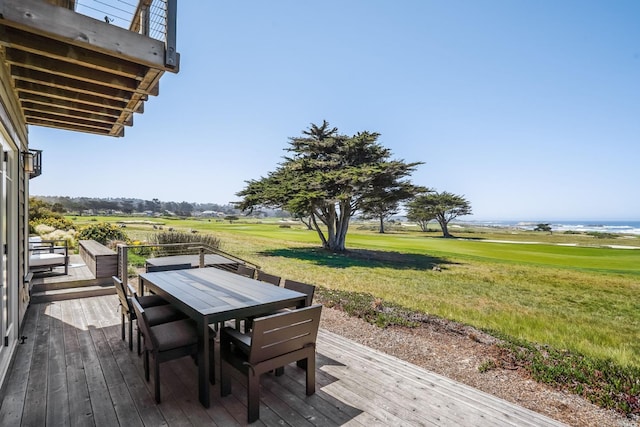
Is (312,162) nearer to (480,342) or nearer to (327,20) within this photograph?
(327,20)

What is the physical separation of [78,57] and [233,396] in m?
3.15

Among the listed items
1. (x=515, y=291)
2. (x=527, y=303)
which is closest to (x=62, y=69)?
(x=527, y=303)

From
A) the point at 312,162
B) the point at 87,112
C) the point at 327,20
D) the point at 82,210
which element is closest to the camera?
the point at 87,112

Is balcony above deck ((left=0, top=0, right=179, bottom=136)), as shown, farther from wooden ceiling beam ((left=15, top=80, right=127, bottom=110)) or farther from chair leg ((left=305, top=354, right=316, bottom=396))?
chair leg ((left=305, top=354, right=316, bottom=396))

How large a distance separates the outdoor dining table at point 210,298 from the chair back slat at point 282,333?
1.41ft

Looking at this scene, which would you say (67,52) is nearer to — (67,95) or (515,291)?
(67,95)

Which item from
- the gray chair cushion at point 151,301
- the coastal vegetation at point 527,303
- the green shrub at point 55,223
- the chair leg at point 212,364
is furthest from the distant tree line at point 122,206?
the chair leg at point 212,364

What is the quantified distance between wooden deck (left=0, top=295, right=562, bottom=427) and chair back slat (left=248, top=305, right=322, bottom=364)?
0.51 metres

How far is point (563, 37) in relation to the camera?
10867mm

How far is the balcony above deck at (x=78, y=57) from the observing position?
2178mm

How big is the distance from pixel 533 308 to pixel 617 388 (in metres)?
5.33

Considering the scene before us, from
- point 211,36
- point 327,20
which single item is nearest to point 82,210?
point 211,36

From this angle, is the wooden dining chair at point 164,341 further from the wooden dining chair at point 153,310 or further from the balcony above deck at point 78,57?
the balcony above deck at point 78,57

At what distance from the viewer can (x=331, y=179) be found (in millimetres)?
17406
